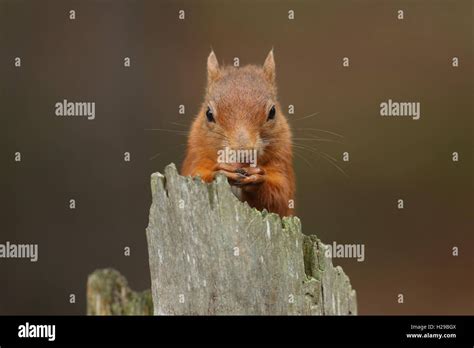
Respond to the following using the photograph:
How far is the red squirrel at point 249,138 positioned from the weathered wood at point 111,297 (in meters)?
0.76

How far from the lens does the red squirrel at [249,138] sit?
4.19m

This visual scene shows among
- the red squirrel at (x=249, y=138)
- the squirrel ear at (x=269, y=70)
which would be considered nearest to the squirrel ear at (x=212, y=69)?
the red squirrel at (x=249, y=138)

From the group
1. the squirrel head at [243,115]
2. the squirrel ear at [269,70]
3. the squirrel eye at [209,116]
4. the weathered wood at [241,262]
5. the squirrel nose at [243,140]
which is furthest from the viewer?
the squirrel ear at [269,70]

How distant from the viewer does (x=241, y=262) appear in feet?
10.7

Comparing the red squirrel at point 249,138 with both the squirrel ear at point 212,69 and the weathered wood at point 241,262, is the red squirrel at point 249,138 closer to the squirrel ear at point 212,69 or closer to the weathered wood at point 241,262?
the squirrel ear at point 212,69

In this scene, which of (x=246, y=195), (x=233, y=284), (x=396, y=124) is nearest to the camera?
(x=233, y=284)

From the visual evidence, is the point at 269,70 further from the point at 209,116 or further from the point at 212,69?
the point at 209,116

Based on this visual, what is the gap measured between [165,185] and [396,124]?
5189mm

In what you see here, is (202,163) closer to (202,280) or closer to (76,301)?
(202,280)

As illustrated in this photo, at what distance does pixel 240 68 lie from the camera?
4.89 meters

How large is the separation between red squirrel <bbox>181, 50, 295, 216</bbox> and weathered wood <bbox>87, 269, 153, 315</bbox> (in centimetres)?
76

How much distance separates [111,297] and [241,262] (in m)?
1.28

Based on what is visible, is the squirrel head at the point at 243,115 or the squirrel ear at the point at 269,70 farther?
the squirrel ear at the point at 269,70
